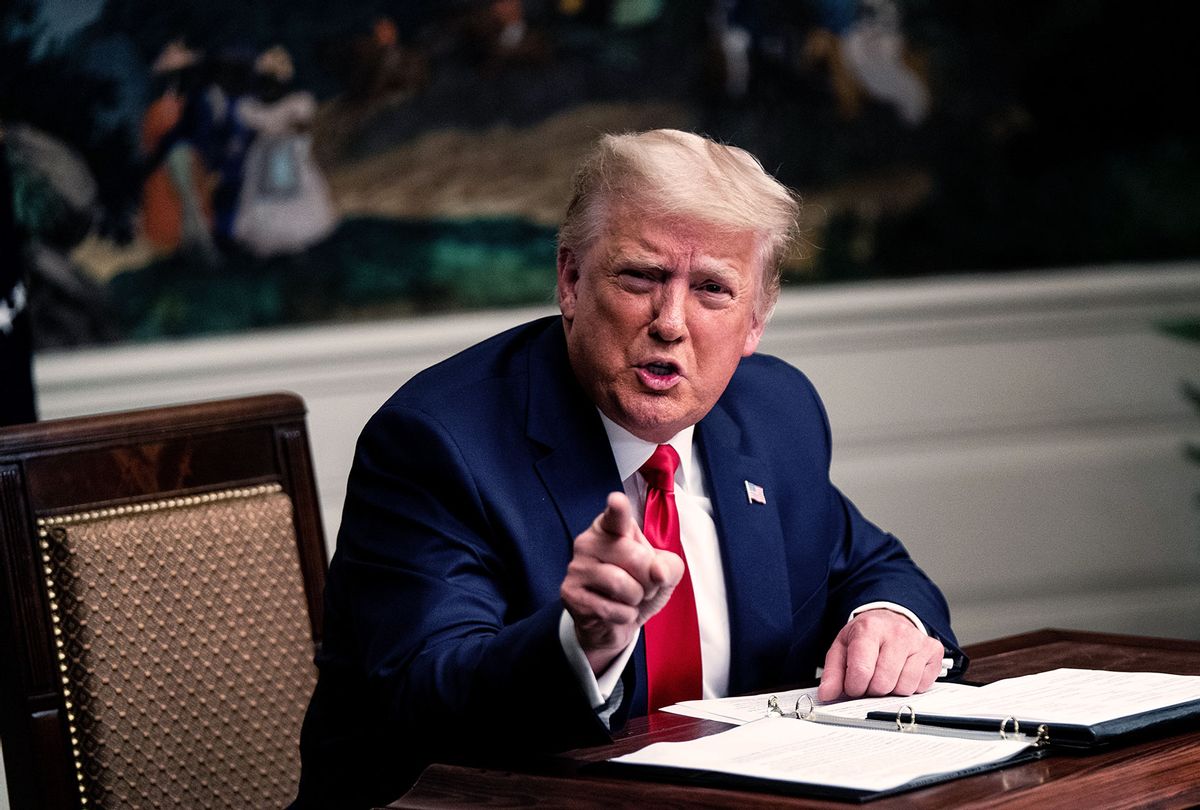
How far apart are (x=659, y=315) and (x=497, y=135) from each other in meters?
3.33

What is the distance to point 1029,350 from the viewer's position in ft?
19.3

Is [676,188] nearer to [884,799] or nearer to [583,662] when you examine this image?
[583,662]

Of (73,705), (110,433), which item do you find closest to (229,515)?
(110,433)

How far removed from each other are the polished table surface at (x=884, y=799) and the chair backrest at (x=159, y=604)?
2.90 feet

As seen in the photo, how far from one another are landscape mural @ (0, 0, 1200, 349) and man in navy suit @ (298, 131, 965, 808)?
2.53m

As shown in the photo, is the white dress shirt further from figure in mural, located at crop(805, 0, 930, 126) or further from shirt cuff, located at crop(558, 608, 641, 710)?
figure in mural, located at crop(805, 0, 930, 126)

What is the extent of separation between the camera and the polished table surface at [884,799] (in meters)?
1.43

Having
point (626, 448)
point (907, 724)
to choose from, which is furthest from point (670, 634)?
point (907, 724)

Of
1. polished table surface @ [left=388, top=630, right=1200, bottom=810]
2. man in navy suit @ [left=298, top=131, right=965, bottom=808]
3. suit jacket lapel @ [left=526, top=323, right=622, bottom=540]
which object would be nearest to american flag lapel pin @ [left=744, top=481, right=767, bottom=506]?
man in navy suit @ [left=298, top=131, right=965, bottom=808]

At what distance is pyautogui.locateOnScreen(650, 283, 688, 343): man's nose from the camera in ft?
7.23

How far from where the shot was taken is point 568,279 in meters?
2.37

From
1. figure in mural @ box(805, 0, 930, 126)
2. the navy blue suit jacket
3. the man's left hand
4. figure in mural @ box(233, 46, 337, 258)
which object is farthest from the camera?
figure in mural @ box(805, 0, 930, 126)

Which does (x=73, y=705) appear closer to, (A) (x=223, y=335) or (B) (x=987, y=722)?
(B) (x=987, y=722)

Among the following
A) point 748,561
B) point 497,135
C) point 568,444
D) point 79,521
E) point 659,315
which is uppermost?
point 497,135
